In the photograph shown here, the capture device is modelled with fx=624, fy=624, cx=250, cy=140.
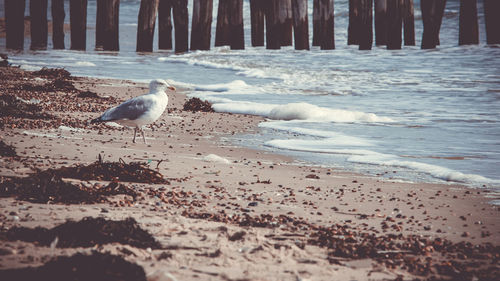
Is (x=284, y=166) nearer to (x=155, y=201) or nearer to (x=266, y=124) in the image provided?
(x=155, y=201)

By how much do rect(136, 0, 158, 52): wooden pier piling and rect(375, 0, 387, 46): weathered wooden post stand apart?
5820 mm

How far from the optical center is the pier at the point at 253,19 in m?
15.4

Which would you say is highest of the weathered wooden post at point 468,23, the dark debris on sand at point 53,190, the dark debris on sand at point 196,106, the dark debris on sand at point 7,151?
the weathered wooden post at point 468,23

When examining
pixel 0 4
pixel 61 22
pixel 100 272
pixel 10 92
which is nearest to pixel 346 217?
pixel 100 272

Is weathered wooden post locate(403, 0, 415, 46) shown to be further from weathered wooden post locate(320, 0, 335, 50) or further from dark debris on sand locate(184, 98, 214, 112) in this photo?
dark debris on sand locate(184, 98, 214, 112)

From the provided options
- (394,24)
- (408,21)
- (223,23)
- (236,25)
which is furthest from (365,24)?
(223,23)

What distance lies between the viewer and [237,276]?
2684 mm

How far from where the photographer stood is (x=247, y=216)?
364 centimetres

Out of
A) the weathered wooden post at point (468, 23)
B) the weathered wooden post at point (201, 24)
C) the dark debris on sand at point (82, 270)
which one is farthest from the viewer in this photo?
the weathered wooden post at point (201, 24)

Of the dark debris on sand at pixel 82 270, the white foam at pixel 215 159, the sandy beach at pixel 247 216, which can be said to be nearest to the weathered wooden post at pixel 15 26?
the sandy beach at pixel 247 216

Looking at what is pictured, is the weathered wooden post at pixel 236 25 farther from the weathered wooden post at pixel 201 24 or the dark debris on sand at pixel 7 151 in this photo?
the dark debris on sand at pixel 7 151

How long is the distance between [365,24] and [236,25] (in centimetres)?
352

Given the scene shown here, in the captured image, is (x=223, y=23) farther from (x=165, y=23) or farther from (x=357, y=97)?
(x=357, y=97)

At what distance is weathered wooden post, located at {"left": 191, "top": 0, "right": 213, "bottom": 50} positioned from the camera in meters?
16.5
